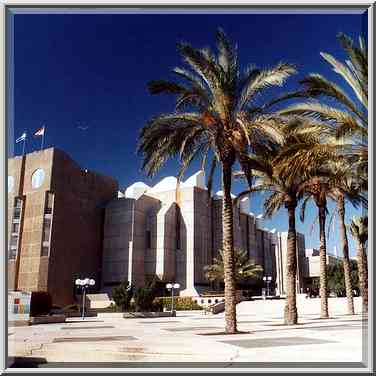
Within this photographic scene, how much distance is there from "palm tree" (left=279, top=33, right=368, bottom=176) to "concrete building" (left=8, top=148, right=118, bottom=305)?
4416cm

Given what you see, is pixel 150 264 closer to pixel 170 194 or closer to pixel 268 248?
pixel 170 194

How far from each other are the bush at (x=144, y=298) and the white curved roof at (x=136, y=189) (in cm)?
3834

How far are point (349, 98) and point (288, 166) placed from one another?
2742mm

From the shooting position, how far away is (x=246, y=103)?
1574 centimetres

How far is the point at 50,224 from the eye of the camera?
54000 mm

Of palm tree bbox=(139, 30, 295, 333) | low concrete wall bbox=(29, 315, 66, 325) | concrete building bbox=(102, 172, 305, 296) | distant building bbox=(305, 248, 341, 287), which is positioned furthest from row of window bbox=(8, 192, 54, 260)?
distant building bbox=(305, 248, 341, 287)

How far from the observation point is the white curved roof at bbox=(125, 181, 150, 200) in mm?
75188

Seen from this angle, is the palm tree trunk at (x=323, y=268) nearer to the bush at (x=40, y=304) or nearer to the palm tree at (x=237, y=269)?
the bush at (x=40, y=304)

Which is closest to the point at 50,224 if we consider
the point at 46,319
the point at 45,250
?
the point at 45,250

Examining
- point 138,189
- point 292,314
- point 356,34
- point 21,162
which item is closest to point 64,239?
point 21,162

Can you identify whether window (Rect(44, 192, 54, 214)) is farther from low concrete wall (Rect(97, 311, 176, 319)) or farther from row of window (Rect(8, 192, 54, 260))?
low concrete wall (Rect(97, 311, 176, 319))

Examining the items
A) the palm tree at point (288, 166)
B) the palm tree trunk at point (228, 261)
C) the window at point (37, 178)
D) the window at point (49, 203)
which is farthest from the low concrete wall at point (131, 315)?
the window at point (37, 178)

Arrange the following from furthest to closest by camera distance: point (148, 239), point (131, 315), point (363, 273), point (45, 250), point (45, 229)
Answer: point (148, 239)
point (45, 229)
point (45, 250)
point (131, 315)
point (363, 273)

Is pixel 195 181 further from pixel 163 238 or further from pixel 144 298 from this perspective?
pixel 144 298
